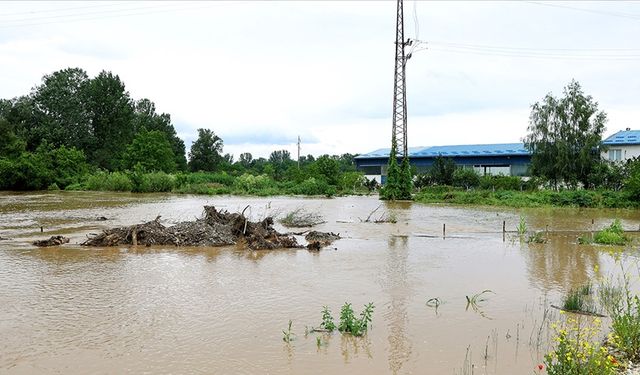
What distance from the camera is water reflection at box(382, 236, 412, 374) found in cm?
681

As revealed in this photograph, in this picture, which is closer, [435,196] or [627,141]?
[435,196]

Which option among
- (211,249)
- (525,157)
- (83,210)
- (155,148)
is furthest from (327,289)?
(155,148)

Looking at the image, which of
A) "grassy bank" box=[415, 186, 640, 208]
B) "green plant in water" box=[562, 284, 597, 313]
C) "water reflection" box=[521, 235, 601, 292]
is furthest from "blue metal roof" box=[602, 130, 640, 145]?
"green plant in water" box=[562, 284, 597, 313]

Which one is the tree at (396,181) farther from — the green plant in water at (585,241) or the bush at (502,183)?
the green plant in water at (585,241)

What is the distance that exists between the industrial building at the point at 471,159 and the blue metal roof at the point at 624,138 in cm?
748

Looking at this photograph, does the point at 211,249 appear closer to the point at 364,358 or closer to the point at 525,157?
the point at 364,358

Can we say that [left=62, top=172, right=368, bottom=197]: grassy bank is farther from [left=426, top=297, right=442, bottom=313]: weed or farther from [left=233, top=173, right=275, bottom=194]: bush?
[left=426, top=297, right=442, bottom=313]: weed

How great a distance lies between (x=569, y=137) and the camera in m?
39.7

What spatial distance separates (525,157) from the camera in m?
54.0

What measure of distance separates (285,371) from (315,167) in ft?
162

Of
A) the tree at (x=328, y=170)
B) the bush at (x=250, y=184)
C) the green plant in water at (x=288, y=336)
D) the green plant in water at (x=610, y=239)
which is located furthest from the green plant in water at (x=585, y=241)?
the tree at (x=328, y=170)

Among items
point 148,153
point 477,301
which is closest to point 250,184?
point 148,153

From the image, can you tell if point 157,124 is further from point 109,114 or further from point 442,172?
point 442,172

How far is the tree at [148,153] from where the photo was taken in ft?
209
